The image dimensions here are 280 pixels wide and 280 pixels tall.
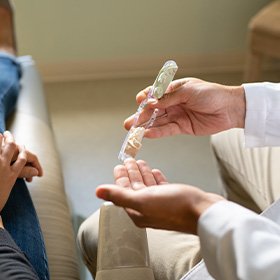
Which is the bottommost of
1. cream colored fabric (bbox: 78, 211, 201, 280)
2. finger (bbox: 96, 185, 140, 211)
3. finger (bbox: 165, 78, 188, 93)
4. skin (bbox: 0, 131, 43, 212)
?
cream colored fabric (bbox: 78, 211, 201, 280)

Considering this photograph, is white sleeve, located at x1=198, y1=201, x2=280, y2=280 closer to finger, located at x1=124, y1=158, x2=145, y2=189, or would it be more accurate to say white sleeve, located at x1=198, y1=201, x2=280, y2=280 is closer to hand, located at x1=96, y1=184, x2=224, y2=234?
hand, located at x1=96, y1=184, x2=224, y2=234

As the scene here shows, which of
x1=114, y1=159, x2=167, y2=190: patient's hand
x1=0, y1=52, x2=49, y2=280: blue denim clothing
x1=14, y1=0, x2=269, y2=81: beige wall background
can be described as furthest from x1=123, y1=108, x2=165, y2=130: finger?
x1=14, y1=0, x2=269, y2=81: beige wall background

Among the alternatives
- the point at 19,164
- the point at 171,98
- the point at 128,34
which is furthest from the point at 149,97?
the point at 128,34

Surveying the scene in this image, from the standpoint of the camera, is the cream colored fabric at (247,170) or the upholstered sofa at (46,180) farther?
the cream colored fabric at (247,170)

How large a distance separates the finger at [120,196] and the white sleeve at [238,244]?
0.10m

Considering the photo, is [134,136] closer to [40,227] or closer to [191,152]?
[40,227]

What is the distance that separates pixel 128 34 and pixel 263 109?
1.33 m

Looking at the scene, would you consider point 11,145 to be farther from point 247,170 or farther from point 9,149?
point 247,170

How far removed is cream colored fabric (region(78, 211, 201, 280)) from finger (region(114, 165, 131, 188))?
0.69 ft

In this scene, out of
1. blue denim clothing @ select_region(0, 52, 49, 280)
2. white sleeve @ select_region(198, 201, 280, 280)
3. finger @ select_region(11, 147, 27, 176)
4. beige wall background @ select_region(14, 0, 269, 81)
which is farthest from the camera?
beige wall background @ select_region(14, 0, 269, 81)

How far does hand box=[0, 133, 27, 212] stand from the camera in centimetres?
98

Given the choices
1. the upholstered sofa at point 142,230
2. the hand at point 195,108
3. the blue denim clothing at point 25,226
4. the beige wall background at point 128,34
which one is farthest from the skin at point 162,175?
the beige wall background at point 128,34

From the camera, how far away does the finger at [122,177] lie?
84cm

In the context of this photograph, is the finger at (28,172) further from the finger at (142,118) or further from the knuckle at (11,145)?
the finger at (142,118)
